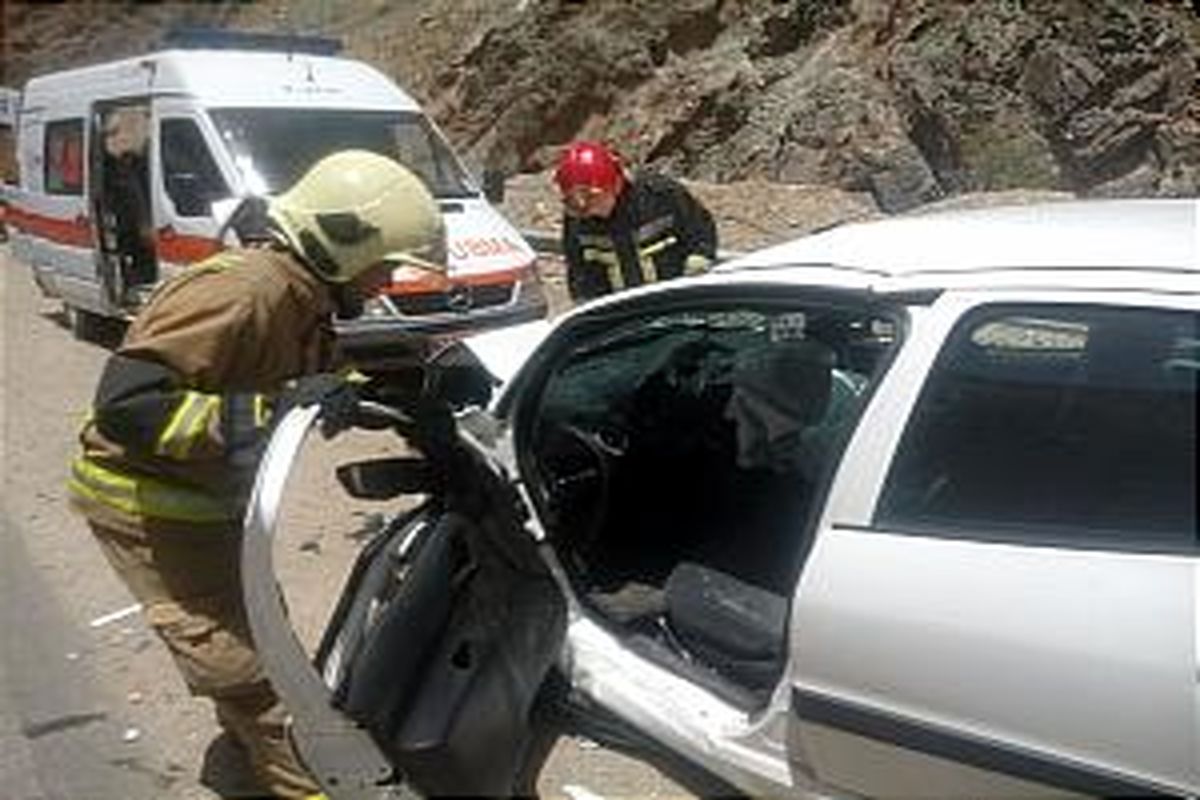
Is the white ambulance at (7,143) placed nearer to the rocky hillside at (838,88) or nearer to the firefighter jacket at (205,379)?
the rocky hillside at (838,88)

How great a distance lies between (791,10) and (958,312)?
15.6 metres

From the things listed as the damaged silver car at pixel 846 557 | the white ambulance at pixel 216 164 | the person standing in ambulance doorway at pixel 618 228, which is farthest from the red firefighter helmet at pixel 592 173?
the damaged silver car at pixel 846 557

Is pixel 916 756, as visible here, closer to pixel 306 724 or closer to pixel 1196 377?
pixel 1196 377

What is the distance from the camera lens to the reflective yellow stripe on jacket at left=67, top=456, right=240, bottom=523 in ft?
12.3

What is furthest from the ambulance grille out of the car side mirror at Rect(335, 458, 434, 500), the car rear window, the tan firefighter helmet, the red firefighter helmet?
the car rear window

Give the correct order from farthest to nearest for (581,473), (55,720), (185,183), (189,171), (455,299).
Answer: (189,171) < (185,183) < (455,299) < (55,720) < (581,473)

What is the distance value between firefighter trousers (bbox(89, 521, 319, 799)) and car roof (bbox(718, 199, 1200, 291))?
143cm

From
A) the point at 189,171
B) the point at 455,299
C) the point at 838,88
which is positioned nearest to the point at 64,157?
the point at 189,171

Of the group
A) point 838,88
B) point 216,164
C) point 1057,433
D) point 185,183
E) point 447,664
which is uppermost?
point 1057,433

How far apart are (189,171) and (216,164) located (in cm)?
39

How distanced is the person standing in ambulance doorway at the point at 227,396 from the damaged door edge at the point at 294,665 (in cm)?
13

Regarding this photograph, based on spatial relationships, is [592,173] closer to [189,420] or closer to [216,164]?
[189,420]

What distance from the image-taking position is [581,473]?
→ 13.4 feet

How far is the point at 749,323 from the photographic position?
405cm
